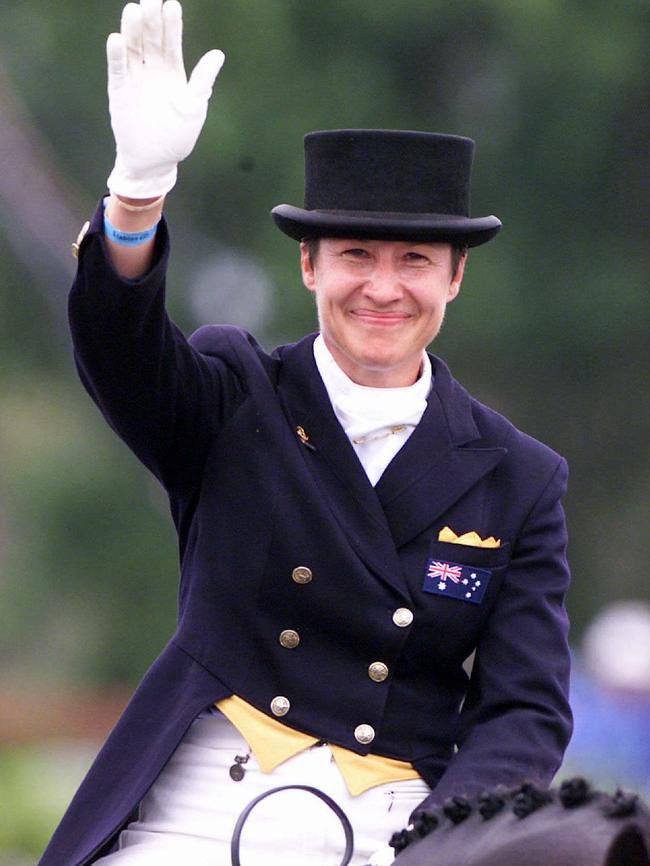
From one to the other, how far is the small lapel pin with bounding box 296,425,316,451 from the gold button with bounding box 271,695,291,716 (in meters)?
0.47

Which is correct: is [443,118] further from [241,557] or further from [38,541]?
[241,557]

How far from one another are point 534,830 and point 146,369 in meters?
1.23

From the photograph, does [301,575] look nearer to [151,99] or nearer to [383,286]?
[383,286]

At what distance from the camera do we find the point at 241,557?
150 inches

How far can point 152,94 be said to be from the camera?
11.0 feet

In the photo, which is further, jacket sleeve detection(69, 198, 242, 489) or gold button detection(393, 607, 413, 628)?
gold button detection(393, 607, 413, 628)

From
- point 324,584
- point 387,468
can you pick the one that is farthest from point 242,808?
point 387,468

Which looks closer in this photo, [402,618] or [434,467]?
[402,618]

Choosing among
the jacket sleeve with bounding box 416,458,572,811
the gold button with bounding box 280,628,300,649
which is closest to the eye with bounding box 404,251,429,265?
the jacket sleeve with bounding box 416,458,572,811

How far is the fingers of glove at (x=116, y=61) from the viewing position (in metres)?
3.29

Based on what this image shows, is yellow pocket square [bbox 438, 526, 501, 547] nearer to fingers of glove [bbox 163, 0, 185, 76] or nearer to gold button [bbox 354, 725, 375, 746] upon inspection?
gold button [bbox 354, 725, 375, 746]

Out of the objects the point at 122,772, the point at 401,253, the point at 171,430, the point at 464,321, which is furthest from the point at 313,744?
the point at 464,321

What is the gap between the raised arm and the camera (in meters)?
3.32

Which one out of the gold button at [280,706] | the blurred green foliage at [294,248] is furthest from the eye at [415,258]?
the blurred green foliage at [294,248]
